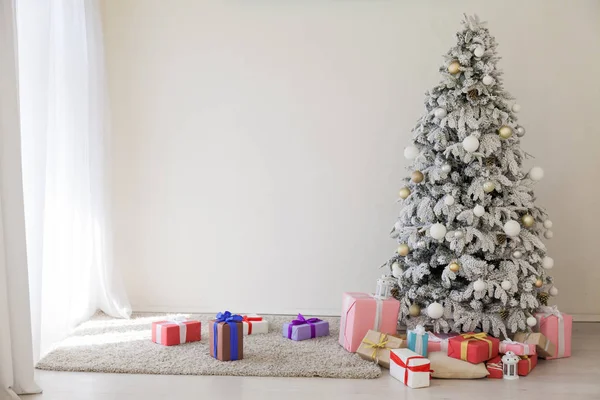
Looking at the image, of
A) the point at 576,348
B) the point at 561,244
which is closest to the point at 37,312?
the point at 576,348

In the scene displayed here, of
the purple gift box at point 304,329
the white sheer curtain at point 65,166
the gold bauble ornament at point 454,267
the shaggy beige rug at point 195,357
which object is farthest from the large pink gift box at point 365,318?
the white sheer curtain at point 65,166

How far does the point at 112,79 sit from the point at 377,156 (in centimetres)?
161

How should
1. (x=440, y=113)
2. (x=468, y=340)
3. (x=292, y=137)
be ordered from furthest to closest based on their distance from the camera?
(x=292, y=137) < (x=440, y=113) < (x=468, y=340)

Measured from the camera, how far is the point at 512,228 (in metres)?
2.93

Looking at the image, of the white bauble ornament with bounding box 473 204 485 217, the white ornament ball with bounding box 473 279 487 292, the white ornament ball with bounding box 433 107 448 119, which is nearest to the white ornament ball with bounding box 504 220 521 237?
the white bauble ornament with bounding box 473 204 485 217

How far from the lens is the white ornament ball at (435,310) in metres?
2.98

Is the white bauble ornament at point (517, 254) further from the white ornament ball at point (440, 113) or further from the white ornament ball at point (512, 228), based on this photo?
the white ornament ball at point (440, 113)

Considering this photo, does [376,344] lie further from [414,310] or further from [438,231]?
[438,231]

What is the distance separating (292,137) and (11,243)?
1851 mm

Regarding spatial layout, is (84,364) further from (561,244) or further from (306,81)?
(561,244)

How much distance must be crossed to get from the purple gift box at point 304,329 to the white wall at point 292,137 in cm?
59

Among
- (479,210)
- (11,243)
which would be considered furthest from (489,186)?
(11,243)

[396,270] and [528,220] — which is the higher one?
[528,220]

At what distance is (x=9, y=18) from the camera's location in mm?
2270
